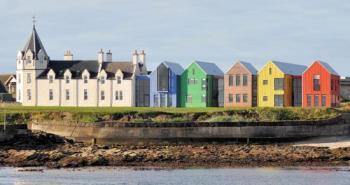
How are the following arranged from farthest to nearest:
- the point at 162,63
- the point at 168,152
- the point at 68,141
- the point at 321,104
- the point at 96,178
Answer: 1. the point at 162,63
2. the point at 321,104
3. the point at 68,141
4. the point at 168,152
5. the point at 96,178

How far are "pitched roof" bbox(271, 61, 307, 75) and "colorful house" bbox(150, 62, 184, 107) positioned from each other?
1258cm

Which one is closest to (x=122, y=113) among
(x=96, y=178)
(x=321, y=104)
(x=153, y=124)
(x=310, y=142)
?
(x=153, y=124)

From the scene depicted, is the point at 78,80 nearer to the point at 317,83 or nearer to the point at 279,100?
the point at 279,100

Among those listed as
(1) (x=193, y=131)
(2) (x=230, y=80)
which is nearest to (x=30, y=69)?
(2) (x=230, y=80)

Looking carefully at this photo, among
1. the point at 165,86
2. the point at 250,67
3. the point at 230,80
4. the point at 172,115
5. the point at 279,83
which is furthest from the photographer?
the point at 165,86

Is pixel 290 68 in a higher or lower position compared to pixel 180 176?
higher

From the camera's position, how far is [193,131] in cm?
6322

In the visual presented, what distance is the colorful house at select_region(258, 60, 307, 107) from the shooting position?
9581cm

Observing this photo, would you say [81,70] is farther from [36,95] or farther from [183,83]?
[183,83]

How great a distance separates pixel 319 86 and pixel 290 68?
21.7 ft

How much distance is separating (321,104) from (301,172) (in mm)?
48187

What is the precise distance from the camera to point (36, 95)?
10900 centimetres

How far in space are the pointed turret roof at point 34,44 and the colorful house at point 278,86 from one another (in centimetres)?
3040

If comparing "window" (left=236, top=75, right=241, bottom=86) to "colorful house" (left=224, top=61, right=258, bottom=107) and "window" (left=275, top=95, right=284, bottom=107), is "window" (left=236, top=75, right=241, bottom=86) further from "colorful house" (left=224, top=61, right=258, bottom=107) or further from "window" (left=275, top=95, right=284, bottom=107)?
"window" (left=275, top=95, right=284, bottom=107)
